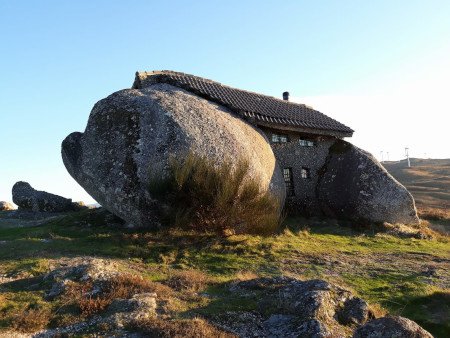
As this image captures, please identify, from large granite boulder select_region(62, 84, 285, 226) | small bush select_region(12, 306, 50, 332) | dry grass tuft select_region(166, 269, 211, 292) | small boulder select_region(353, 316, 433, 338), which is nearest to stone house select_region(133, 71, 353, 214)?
large granite boulder select_region(62, 84, 285, 226)

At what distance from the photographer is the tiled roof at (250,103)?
2184cm

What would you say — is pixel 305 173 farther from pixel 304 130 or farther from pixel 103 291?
pixel 103 291

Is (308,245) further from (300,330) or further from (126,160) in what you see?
(300,330)

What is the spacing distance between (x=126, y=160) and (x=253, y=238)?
573cm

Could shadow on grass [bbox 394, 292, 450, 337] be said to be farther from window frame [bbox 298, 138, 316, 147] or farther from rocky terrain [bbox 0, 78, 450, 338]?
window frame [bbox 298, 138, 316, 147]

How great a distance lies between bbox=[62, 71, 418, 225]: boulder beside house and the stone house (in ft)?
0.19

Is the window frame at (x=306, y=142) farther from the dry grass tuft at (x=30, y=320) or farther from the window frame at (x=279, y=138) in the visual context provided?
the dry grass tuft at (x=30, y=320)

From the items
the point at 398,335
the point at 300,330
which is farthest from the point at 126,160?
the point at 398,335

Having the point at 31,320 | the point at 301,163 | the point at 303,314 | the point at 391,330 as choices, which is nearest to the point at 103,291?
the point at 31,320

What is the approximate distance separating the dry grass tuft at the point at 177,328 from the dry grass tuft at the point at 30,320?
1536 mm

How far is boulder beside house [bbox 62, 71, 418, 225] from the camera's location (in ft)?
54.3

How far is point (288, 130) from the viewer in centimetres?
2323

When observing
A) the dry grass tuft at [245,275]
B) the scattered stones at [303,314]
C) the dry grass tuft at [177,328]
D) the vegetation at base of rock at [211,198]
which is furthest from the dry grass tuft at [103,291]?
the vegetation at base of rock at [211,198]

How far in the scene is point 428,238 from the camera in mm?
21844
